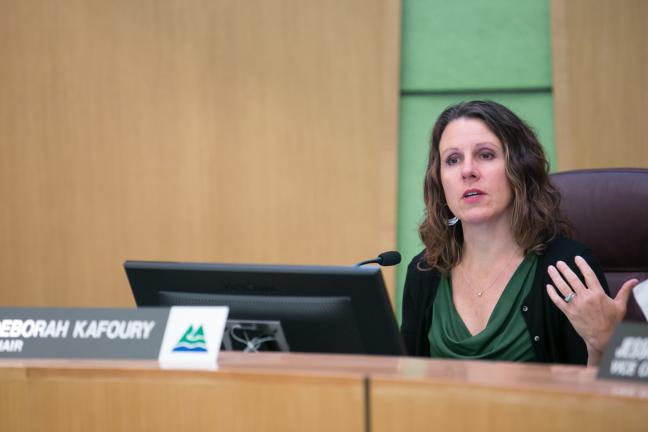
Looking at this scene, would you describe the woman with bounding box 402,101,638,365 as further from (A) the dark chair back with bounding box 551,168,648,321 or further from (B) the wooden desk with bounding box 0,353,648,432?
(B) the wooden desk with bounding box 0,353,648,432

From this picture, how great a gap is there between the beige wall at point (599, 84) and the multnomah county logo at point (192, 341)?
2.19 metres

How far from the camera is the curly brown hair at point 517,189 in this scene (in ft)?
6.32

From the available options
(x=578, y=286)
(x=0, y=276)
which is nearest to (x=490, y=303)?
(x=578, y=286)

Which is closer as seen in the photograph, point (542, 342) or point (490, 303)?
point (542, 342)

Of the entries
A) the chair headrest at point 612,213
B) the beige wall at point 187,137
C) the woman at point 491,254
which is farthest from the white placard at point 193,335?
the beige wall at point 187,137

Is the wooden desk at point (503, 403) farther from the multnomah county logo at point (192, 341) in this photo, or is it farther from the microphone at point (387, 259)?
the microphone at point (387, 259)

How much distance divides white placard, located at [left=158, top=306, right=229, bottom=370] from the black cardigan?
870 mm

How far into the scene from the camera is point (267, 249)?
11.1 ft

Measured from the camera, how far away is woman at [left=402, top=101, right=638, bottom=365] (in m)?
1.83

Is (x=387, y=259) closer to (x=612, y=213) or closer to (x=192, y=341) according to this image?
(x=192, y=341)

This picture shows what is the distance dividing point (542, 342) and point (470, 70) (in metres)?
1.66

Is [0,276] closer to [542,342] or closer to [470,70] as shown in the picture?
[470,70]

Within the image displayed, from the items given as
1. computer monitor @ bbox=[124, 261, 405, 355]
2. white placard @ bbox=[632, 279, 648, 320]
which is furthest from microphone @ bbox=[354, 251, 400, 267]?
white placard @ bbox=[632, 279, 648, 320]

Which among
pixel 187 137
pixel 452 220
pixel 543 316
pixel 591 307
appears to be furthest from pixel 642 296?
pixel 187 137
